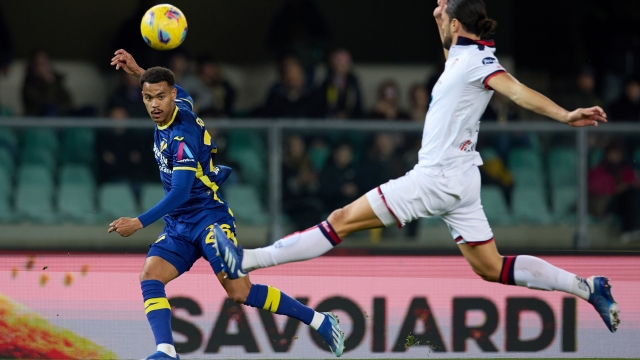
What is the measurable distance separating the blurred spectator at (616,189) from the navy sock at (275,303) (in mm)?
4060

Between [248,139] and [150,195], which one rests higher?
[248,139]

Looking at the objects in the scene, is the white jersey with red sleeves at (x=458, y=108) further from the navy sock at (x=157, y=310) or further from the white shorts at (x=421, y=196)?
the navy sock at (x=157, y=310)

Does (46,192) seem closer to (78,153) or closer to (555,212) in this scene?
(78,153)

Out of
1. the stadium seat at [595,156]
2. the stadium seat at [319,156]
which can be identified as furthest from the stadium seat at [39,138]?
the stadium seat at [595,156]

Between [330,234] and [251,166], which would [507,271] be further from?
[251,166]

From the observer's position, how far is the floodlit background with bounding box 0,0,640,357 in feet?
22.8

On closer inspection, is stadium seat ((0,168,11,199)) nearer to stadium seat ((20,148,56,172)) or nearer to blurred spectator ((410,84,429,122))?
stadium seat ((20,148,56,172))

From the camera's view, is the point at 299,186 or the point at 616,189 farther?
the point at 616,189

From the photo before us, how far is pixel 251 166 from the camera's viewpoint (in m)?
9.07

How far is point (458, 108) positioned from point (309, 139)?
406 centimetres

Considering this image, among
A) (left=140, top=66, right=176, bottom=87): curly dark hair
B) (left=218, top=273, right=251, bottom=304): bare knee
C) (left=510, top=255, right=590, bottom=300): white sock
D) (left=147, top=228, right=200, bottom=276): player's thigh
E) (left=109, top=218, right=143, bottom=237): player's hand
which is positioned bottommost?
(left=218, top=273, right=251, bottom=304): bare knee

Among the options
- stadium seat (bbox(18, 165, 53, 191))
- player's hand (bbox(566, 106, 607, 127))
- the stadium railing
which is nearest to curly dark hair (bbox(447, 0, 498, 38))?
player's hand (bbox(566, 106, 607, 127))

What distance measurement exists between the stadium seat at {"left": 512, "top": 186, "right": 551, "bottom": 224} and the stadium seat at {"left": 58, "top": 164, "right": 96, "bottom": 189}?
402 centimetres

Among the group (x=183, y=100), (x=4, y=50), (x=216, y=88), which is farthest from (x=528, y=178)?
(x=4, y=50)
